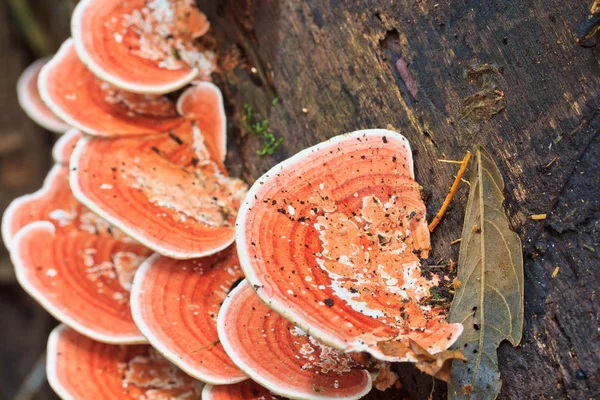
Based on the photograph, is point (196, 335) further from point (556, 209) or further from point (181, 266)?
point (556, 209)

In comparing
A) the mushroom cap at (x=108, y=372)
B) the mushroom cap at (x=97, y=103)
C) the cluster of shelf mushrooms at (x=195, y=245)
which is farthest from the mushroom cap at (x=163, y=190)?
the mushroom cap at (x=108, y=372)

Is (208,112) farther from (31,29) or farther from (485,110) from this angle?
(31,29)

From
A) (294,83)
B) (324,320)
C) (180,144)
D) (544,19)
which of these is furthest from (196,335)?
(544,19)

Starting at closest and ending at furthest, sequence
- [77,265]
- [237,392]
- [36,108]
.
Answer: [237,392] → [77,265] → [36,108]

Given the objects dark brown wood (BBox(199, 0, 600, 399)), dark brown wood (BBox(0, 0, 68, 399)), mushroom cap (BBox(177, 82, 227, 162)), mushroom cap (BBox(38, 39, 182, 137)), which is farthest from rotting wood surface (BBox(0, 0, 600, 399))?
dark brown wood (BBox(0, 0, 68, 399))

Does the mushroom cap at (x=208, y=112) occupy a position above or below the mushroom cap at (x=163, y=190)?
above

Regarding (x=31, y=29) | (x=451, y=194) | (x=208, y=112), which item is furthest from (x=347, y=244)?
(x=31, y=29)

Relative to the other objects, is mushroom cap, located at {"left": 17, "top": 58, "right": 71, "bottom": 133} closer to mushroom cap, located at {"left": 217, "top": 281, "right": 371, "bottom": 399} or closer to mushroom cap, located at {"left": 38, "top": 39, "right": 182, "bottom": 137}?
mushroom cap, located at {"left": 38, "top": 39, "right": 182, "bottom": 137}

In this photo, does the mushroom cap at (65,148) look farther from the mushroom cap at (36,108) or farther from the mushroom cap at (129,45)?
the mushroom cap at (129,45)
